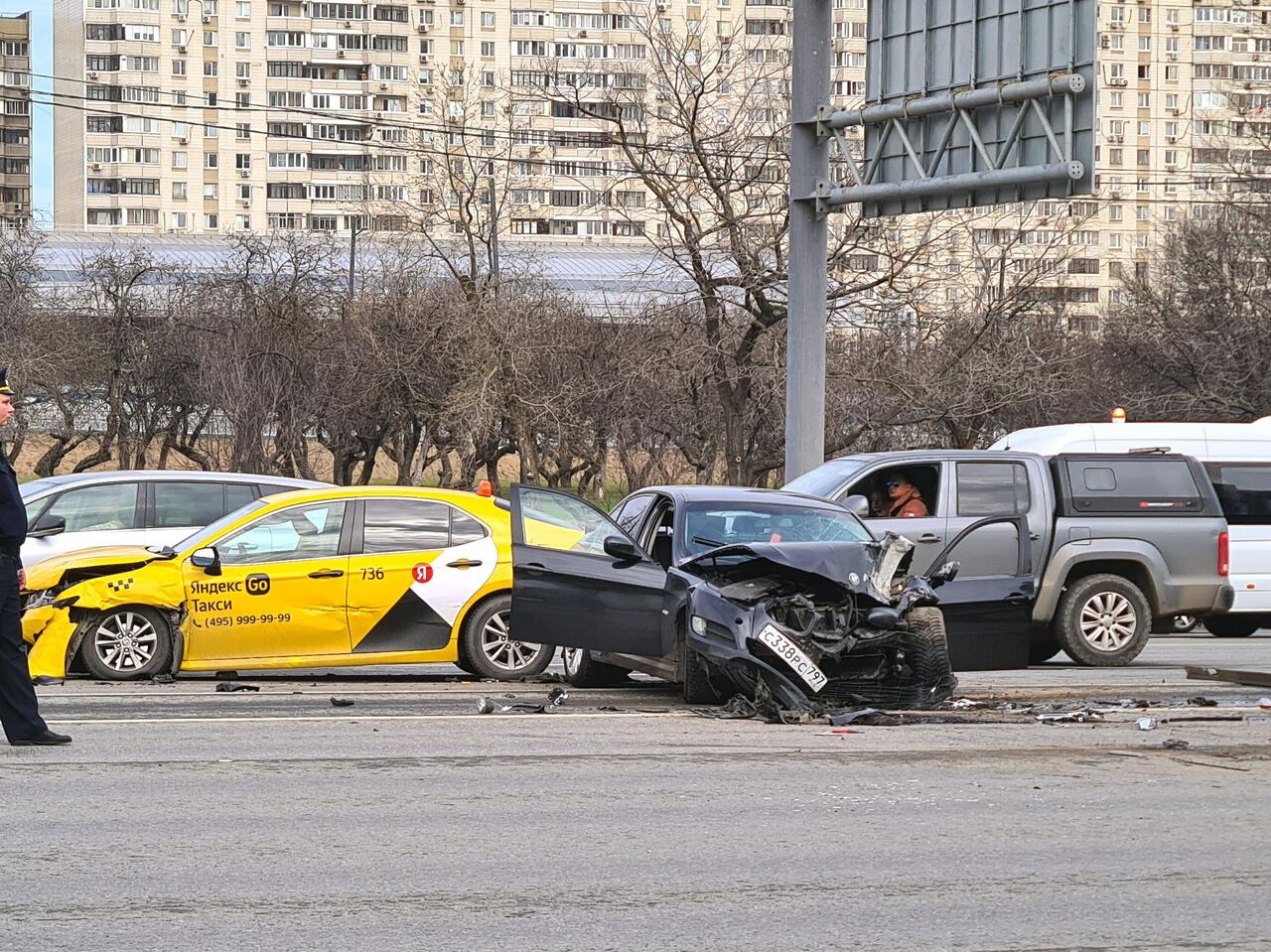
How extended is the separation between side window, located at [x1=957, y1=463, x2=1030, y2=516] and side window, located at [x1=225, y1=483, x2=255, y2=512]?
7.00 m

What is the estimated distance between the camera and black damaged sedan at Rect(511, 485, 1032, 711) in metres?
10.9

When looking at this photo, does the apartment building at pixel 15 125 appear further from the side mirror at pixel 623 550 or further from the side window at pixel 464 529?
the side mirror at pixel 623 550

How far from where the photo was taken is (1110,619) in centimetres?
1569

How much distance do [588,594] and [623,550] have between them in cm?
39

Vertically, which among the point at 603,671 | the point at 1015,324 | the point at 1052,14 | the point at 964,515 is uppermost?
the point at 1052,14

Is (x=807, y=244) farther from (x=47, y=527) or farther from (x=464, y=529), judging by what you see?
(x=47, y=527)

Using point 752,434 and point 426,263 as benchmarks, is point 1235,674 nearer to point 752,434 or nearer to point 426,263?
point 752,434

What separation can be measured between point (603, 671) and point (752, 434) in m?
25.5

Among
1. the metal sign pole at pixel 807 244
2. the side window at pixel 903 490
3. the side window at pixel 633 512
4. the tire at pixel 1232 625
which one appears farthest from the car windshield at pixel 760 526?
the metal sign pole at pixel 807 244

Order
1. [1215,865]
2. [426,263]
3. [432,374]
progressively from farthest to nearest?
[426,263] → [432,374] → [1215,865]

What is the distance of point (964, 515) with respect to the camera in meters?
15.8

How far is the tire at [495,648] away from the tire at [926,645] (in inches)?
131

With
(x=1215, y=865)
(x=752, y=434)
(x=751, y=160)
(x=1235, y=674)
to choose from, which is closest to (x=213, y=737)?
(x=1215, y=865)

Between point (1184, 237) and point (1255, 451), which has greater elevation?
point (1184, 237)
